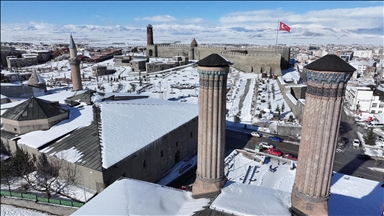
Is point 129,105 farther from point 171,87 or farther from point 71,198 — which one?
point 171,87

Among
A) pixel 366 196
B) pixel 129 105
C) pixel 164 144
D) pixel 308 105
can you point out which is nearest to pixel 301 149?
pixel 308 105

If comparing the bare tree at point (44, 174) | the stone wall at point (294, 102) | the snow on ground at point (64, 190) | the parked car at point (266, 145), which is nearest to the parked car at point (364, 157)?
the parked car at point (266, 145)

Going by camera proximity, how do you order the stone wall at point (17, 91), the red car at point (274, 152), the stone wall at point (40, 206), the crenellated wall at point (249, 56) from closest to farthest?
1. the stone wall at point (40, 206)
2. the red car at point (274, 152)
3. the stone wall at point (17, 91)
4. the crenellated wall at point (249, 56)

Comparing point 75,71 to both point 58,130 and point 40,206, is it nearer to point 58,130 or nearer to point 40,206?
point 58,130

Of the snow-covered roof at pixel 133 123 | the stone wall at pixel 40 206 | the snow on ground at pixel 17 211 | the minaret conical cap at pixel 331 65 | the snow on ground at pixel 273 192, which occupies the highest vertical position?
the minaret conical cap at pixel 331 65

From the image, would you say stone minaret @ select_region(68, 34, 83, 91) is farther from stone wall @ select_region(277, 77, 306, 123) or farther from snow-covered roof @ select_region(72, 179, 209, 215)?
stone wall @ select_region(277, 77, 306, 123)

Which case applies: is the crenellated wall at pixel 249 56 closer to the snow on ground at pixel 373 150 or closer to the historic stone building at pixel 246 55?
the historic stone building at pixel 246 55

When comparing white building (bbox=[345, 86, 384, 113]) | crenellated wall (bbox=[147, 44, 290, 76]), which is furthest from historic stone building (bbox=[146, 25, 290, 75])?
white building (bbox=[345, 86, 384, 113])
